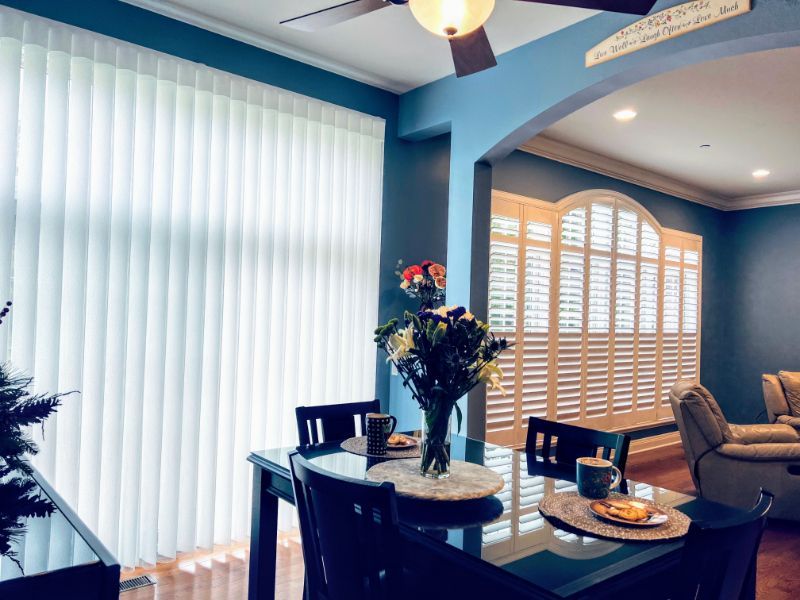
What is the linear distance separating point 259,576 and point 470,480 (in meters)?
0.87

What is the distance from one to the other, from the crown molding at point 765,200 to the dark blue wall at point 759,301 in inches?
2.5

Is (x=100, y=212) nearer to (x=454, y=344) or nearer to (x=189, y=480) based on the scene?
(x=189, y=480)

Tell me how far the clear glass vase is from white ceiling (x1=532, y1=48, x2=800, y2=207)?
2808 millimetres

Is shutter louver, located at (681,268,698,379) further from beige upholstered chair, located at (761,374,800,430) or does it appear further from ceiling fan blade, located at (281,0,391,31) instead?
ceiling fan blade, located at (281,0,391,31)

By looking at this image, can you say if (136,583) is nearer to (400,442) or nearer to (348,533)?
(400,442)

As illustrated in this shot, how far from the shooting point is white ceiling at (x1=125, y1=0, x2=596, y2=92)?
9.14ft

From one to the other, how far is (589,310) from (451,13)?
13.1ft

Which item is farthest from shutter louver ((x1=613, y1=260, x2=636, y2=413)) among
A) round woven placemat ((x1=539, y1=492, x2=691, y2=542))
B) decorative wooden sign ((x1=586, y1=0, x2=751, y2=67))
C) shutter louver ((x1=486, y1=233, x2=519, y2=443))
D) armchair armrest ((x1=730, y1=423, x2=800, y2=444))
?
round woven placemat ((x1=539, y1=492, x2=691, y2=542))

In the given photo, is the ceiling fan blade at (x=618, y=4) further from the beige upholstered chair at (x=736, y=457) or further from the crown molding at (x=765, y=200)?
the crown molding at (x=765, y=200)

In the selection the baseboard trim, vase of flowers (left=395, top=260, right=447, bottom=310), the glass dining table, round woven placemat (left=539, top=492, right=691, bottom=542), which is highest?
vase of flowers (left=395, top=260, right=447, bottom=310)

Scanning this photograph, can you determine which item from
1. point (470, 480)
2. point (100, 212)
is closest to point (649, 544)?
point (470, 480)

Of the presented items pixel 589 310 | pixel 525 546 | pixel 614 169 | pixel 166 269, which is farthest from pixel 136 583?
pixel 614 169

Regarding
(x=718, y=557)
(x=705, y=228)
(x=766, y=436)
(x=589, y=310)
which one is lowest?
(x=766, y=436)

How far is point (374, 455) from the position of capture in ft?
6.76
